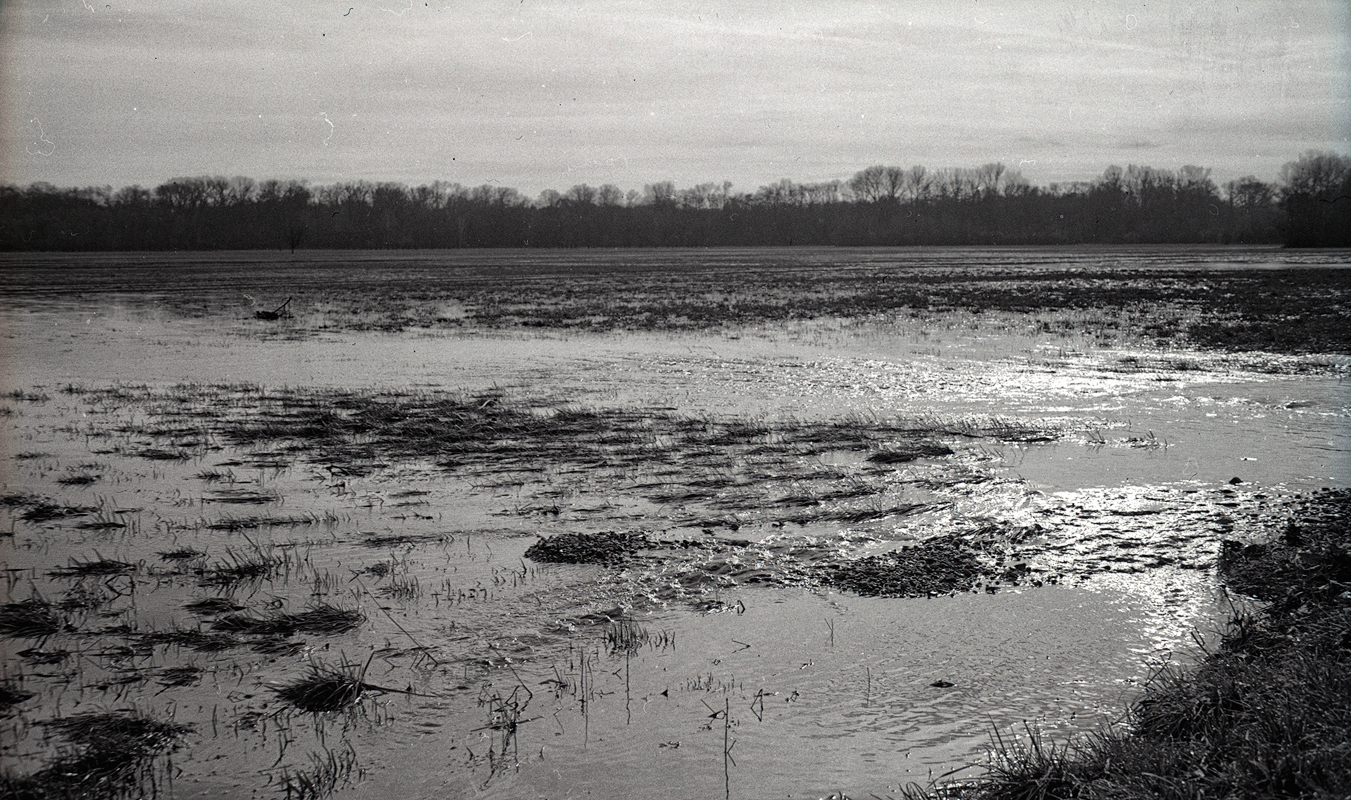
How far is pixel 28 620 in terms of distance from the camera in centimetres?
634

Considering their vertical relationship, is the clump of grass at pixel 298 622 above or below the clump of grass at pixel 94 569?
below

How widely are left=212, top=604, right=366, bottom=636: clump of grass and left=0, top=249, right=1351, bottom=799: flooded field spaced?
3 centimetres

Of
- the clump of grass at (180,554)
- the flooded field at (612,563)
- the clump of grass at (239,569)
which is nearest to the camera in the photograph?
the flooded field at (612,563)

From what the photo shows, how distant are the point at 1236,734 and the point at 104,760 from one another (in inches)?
203

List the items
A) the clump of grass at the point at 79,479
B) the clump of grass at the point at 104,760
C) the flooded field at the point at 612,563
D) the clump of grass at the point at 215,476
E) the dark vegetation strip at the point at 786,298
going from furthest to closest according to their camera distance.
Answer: the dark vegetation strip at the point at 786,298, the clump of grass at the point at 215,476, the clump of grass at the point at 79,479, the flooded field at the point at 612,563, the clump of grass at the point at 104,760

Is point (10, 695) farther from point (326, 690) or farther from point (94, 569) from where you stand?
point (94, 569)

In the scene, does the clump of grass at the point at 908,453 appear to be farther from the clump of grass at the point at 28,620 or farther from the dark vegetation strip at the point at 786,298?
the dark vegetation strip at the point at 786,298

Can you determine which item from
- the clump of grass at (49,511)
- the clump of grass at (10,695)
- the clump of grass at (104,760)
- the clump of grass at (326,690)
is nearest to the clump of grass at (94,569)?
the clump of grass at (49,511)

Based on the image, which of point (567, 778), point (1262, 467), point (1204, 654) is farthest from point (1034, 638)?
point (1262, 467)

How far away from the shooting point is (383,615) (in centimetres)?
659

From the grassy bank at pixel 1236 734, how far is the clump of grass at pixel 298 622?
3.75 meters

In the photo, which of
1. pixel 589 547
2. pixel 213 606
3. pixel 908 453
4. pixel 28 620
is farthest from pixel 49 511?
pixel 908 453

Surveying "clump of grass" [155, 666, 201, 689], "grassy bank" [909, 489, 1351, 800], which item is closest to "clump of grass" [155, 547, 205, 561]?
"clump of grass" [155, 666, 201, 689]

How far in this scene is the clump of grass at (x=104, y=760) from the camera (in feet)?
14.7
